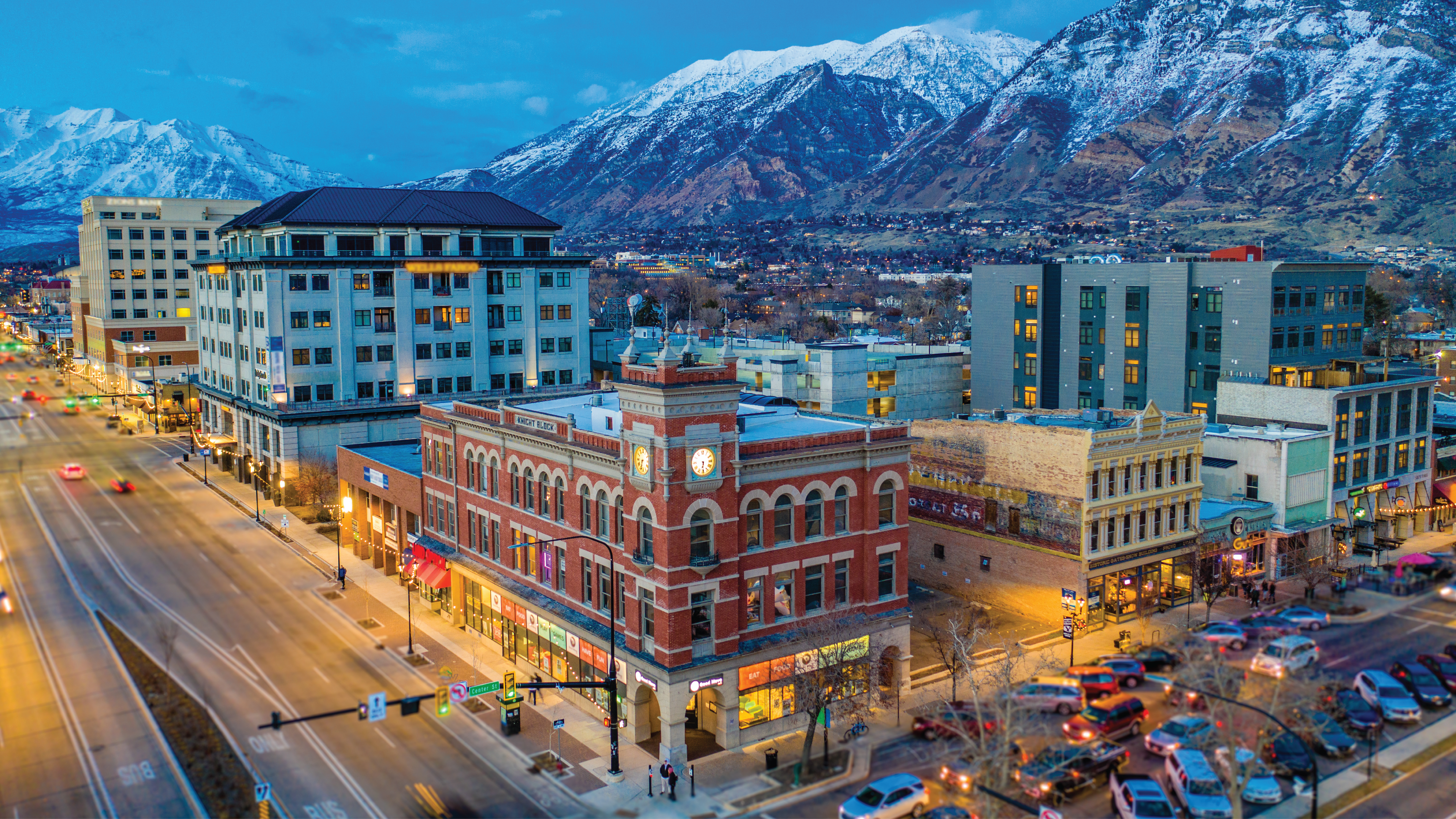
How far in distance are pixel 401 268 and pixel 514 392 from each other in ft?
57.6

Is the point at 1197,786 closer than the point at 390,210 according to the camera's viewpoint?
Yes

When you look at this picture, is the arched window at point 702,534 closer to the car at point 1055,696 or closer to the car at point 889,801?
the car at point 889,801

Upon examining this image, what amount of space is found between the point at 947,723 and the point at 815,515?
1035 cm

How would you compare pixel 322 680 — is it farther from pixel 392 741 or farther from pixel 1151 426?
pixel 1151 426

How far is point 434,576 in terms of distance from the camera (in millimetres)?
58875

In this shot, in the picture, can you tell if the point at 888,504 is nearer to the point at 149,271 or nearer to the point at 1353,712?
the point at 1353,712

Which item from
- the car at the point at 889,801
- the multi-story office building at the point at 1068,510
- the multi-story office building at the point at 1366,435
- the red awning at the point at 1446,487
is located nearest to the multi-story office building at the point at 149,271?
the multi-story office building at the point at 1068,510

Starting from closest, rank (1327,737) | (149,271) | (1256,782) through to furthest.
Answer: (1256,782), (1327,737), (149,271)

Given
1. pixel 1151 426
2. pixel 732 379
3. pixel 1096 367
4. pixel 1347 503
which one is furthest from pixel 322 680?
Answer: pixel 1096 367

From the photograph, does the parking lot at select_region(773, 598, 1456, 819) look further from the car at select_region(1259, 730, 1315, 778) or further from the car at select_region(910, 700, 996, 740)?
the car at select_region(1259, 730, 1315, 778)

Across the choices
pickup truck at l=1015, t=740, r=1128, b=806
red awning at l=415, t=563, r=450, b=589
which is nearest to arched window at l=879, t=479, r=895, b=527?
pickup truck at l=1015, t=740, r=1128, b=806

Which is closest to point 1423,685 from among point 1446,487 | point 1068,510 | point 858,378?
point 1068,510

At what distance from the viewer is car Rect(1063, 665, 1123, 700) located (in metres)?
48.9

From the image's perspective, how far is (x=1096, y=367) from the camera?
334 feet
